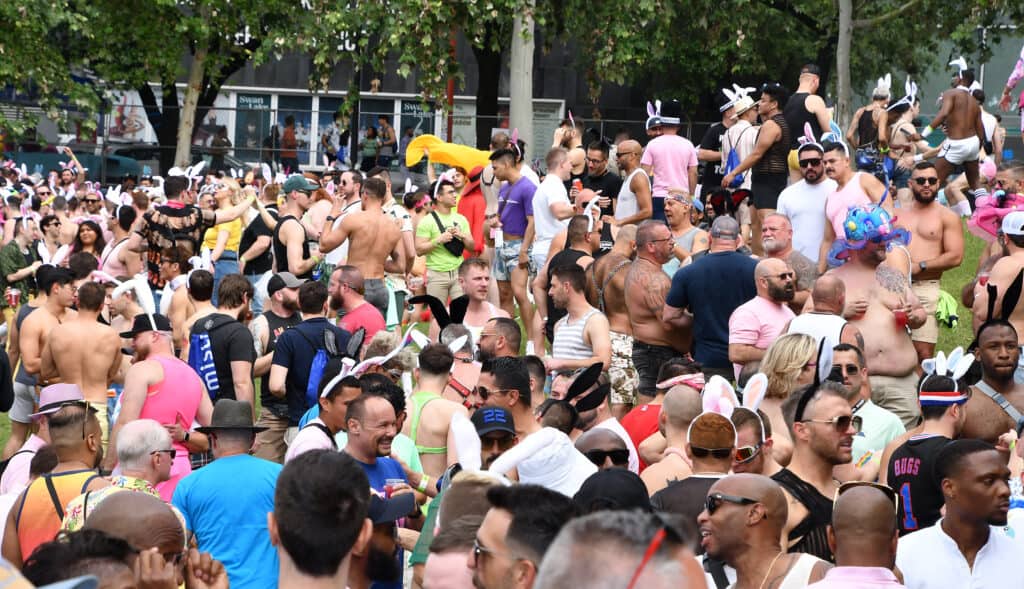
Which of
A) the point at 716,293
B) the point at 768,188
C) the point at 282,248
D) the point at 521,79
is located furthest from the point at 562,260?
the point at 521,79

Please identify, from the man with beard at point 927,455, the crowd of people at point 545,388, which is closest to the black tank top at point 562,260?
Answer: the crowd of people at point 545,388

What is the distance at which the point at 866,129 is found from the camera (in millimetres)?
17375

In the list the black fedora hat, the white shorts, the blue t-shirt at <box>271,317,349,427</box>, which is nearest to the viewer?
the black fedora hat

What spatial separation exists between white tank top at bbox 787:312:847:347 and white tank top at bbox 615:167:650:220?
16.6 ft

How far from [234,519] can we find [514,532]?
2615 millimetres

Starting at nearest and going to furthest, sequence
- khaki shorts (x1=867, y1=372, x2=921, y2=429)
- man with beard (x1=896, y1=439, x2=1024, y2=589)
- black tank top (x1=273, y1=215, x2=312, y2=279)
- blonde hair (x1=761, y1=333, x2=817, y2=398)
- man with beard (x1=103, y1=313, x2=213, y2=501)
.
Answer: man with beard (x1=896, y1=439, x2=1024, y2=589), blonde hair (x1=761, y1=333, x2=817, y2=398), man with beard (x1=103, y1=313, x2=213, y2=501), khaki shorts (x1=867, y1=372, x2=921, y2=429), black tank top (x1=273, y1=215, x2=312, y2=279)

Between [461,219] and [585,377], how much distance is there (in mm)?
6309

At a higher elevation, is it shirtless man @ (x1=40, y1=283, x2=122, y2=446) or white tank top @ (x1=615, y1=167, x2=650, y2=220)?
white tank top @ (x1=615, y1=167, x2=650, y2=220)

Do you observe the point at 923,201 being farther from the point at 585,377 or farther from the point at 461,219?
the point at 461,219

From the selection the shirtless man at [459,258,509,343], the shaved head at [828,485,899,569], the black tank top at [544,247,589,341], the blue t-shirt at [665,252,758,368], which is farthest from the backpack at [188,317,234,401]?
the shaved head at [828,485,899,569]

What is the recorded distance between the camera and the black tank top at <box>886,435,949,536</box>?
580cm

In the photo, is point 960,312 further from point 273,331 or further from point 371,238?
point 273,331

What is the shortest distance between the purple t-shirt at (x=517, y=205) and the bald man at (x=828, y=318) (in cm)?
541

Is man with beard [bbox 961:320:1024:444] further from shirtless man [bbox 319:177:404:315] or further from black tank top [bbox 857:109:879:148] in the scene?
black tank top [bbox 857:109:879:148]
